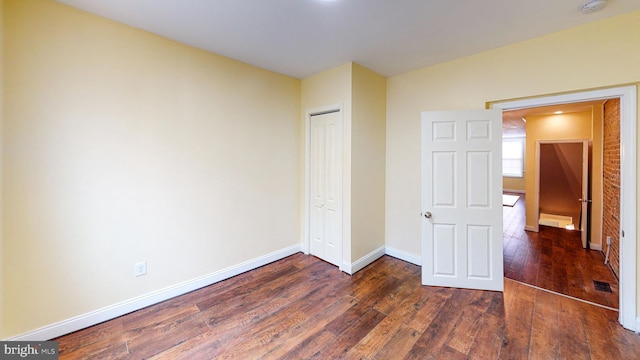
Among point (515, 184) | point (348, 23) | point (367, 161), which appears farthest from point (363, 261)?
point (515, 184)

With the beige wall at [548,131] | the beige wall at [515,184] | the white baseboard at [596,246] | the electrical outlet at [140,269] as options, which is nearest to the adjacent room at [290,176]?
the electrical outlet at [140,269]

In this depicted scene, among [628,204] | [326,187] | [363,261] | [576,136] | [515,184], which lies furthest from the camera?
[515,184]

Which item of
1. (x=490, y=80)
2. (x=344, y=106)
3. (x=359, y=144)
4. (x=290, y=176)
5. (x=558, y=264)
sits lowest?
(x=558, y=264)

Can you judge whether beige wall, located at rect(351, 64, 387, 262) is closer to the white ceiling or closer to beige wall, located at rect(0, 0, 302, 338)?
the white ceiling

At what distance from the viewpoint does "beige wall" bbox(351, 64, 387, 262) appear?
10.1 ft

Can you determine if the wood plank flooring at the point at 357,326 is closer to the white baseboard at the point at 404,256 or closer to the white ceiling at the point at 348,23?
the white baseboard at the point at 404,256

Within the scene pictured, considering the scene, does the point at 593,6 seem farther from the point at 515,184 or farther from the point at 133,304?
the point at 515,184

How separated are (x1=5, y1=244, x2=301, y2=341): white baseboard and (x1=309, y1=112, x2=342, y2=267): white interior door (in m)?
0.77

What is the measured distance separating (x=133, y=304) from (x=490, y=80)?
14.2 feet

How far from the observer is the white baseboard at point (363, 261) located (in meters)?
3.06

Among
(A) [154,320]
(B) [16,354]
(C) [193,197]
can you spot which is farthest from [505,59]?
(B) [16,354]

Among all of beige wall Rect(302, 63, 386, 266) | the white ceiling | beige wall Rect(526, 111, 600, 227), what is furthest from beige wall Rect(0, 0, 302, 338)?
beige wall Rect(526, 111, 600, 227)

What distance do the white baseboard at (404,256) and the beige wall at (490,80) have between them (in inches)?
2.1

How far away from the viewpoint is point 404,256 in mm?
3441
